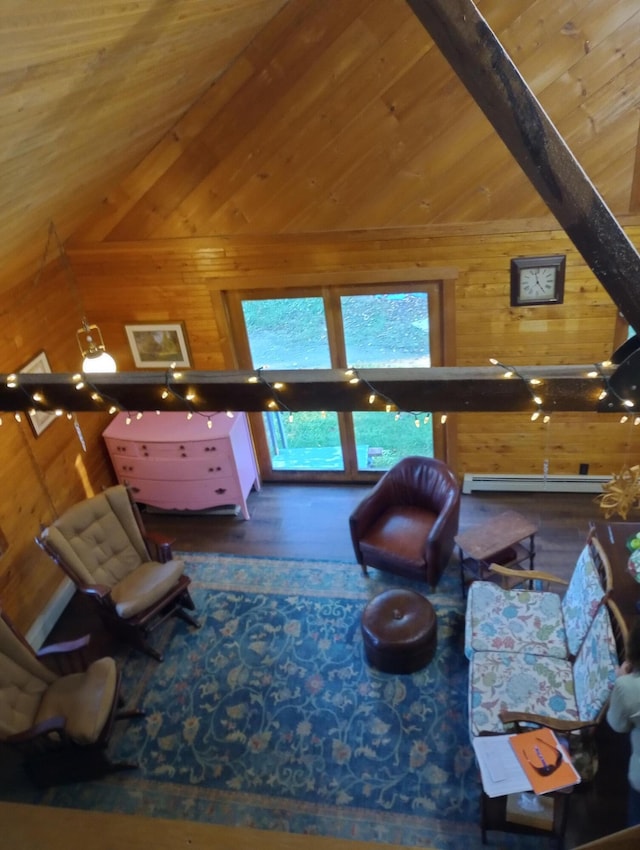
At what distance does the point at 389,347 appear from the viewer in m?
5.73

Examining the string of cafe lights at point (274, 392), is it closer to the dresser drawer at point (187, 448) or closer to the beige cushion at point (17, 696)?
the beige cushion at point (17, 696)

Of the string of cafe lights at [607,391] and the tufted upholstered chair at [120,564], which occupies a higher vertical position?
the string of cafe lights at [607,391]

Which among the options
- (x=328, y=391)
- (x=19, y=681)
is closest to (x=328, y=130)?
(x=328, y=391)

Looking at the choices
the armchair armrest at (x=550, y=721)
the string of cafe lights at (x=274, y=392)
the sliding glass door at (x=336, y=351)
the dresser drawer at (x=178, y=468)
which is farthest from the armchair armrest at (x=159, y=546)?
the armchair armrest at (x=550, y=721)

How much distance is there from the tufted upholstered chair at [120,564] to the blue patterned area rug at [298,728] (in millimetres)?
302

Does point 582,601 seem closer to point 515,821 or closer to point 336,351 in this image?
point 515,821

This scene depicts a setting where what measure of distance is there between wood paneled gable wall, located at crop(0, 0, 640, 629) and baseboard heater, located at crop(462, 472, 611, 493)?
0.10m

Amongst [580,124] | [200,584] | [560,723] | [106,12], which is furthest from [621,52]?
[200,584]

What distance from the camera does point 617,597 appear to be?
3752mm

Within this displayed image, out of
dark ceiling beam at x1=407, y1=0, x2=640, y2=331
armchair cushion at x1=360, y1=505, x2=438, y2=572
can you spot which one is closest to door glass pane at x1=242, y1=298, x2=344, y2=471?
armchair cushion at x1=360, y1=505, x2=438, y2=572

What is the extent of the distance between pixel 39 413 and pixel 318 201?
111 inches

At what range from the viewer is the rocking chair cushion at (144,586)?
4668 millimetres

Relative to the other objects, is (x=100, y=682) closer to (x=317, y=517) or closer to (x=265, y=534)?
(x=265, y=534)

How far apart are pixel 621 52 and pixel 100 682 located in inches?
210
